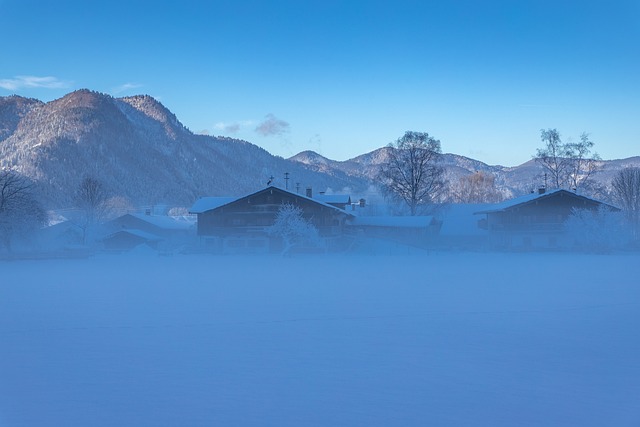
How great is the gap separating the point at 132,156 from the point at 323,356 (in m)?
135

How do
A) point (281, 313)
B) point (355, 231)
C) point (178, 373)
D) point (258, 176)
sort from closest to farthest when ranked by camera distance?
1. point (178, 373)
2. point (281, 313)
3. point (355, 231)
4. point (258, 176)

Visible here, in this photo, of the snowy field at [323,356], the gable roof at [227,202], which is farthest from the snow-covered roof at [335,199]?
the snowy field at [323,356]

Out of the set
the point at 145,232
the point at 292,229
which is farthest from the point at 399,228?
the point at 145,232

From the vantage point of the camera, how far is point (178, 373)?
922cm

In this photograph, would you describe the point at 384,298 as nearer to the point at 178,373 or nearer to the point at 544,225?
the point at 178,373

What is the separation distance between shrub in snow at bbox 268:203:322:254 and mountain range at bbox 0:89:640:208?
49.7 m

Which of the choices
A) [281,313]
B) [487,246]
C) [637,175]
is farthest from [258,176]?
[281,313]

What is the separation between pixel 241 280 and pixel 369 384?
1578cm

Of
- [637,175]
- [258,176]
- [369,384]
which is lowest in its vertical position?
[369,384]

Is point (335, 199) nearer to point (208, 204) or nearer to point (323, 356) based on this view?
point (208, 204)

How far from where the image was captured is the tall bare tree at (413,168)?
2051 inches

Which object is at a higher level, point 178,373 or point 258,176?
point 258,176

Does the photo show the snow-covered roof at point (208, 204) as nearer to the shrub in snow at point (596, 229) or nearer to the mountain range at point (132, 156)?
the shrub in snow at point (596, 229)

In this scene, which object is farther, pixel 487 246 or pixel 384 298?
pixel 487 246
